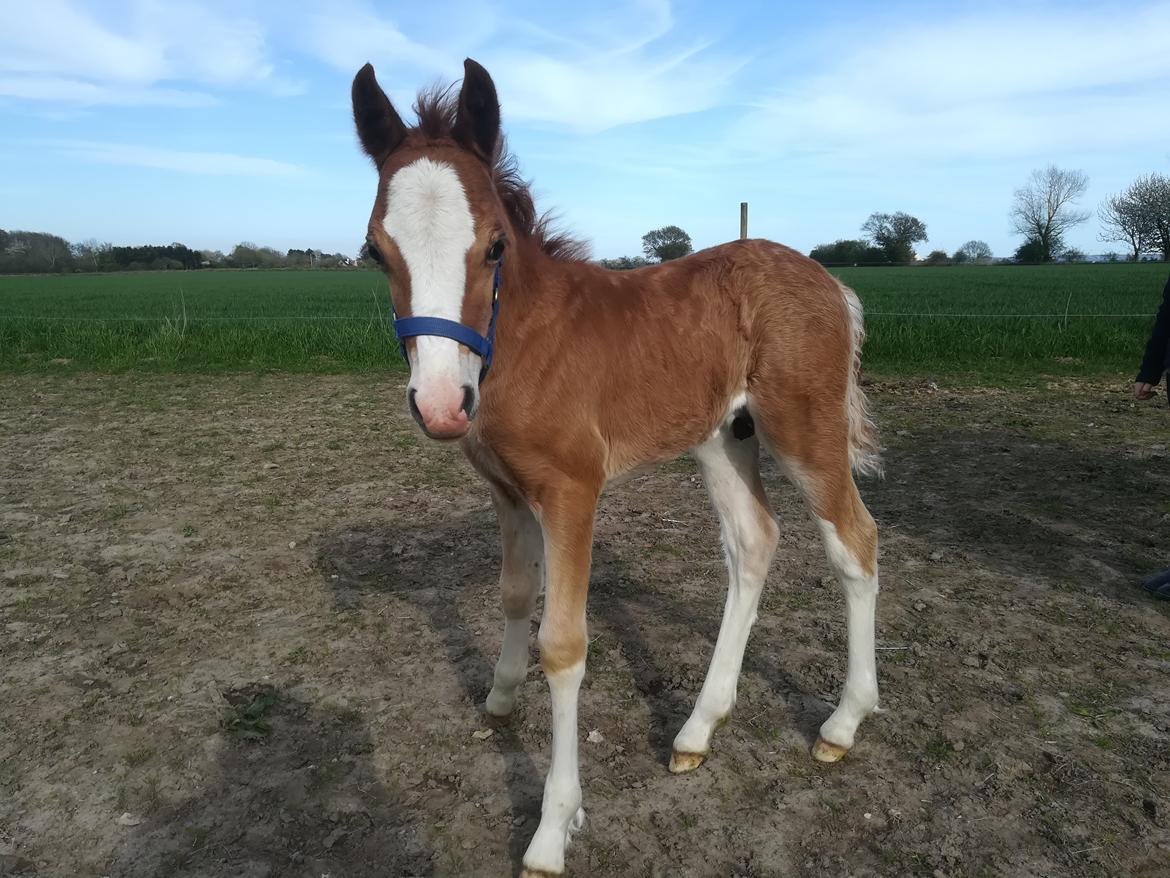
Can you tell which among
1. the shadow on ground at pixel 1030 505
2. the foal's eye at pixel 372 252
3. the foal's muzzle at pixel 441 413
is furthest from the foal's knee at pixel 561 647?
the shadow on ground at pixel 1030 505

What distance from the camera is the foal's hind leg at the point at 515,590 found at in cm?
294

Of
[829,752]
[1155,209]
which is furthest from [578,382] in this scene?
[1155,209]

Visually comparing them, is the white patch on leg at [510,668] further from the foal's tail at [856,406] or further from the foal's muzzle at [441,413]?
the foal's tail at [856,406]

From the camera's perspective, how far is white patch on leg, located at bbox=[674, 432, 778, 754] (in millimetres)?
2934

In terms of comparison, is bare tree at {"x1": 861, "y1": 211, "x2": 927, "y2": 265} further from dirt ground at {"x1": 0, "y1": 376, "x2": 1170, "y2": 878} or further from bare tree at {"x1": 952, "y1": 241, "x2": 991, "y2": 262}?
dirt ground at {"x1": 0, "y1": 376, "x2": 1170, "y2": 878}

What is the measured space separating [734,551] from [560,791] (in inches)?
48.7

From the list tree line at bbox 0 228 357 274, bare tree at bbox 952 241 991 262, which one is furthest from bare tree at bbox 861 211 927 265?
tree line at bbox 0 228 357 274

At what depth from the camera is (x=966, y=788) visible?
2.60 meters

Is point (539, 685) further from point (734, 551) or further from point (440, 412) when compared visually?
point (440, 412)

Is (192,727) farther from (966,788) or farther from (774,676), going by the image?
(966,788)

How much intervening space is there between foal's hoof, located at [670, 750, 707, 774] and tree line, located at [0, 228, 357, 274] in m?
57.3

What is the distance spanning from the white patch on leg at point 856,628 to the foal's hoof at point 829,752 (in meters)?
0.10

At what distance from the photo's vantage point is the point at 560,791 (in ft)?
7.79

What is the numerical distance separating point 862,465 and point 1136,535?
2.65 metres
